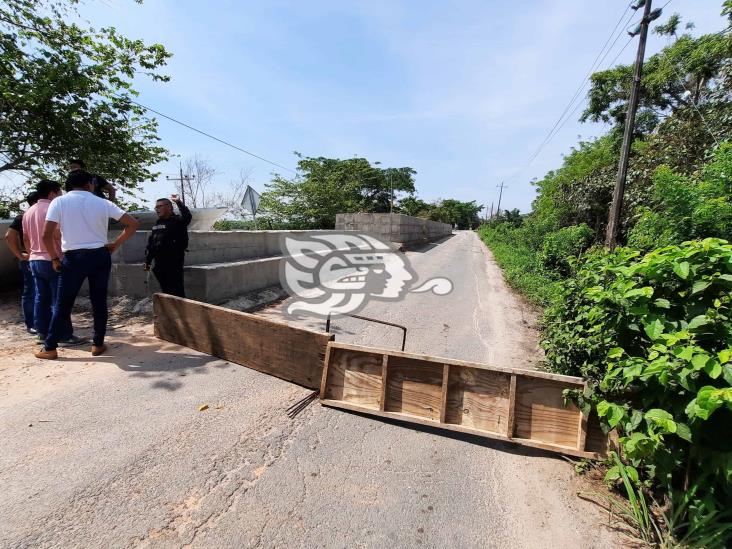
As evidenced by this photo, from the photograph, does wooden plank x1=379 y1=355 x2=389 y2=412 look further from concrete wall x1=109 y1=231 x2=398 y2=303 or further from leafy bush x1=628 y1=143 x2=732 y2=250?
leafy bush x1=628 y1=143 x2=732 y2=250

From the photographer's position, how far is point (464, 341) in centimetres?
517

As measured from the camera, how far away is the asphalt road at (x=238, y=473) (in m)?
1.79

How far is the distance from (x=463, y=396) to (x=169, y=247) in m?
4.22

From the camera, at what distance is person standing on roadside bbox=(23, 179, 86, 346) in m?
3.88

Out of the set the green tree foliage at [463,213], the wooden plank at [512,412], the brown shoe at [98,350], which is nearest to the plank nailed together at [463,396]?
the wooden plank at [512,412]

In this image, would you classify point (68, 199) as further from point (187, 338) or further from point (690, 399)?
point (690, 399)

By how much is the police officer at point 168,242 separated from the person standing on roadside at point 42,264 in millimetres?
1069

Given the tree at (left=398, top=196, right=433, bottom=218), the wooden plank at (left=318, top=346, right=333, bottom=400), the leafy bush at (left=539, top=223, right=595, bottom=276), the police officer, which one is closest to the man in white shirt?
the police officer

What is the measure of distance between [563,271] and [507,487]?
9455mm

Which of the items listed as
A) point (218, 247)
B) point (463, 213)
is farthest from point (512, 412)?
point (463, 213)

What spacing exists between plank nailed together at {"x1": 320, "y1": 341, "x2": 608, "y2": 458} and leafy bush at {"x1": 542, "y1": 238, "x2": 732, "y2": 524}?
9.5 inches

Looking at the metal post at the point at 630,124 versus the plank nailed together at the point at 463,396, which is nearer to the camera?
the plank nailed together at the point at 463,396

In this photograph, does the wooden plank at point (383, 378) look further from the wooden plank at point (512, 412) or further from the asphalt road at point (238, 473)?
the wooden plank at point (512, 412)

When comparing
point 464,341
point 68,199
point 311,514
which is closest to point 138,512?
point 311,514
